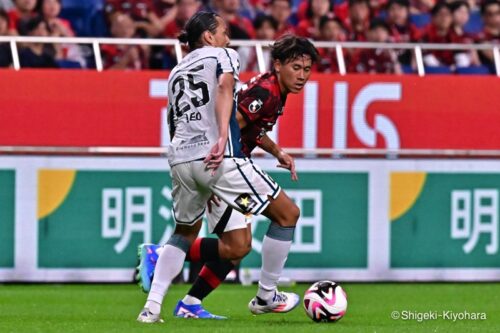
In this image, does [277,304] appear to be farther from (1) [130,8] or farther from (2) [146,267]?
(1) [130,8]

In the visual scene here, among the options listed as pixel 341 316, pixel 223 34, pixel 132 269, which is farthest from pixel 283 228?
pixel 132 269

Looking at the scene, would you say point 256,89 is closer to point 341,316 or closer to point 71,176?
point 341,316

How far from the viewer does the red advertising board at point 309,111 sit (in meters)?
13.5

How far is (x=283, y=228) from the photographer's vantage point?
28.1ft

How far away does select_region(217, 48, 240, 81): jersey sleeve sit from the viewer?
8070 mm

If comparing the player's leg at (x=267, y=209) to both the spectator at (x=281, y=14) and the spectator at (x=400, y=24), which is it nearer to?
the spectator at (x=281, y=14)

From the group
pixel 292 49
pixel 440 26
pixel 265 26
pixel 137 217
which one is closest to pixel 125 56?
pixel 137 217

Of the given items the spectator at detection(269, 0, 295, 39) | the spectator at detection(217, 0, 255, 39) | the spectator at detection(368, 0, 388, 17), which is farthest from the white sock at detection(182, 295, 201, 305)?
the spectator at detection(368, 0, 388, 17)

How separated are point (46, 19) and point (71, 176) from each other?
85.9 inches

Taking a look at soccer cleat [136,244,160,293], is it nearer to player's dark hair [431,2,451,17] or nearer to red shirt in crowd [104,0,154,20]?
red shirt in crowd [104,0,154,20]

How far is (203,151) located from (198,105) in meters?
0.30

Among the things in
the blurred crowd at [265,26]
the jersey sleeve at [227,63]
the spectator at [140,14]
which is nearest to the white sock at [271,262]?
the jersey sleeve at [227,63]

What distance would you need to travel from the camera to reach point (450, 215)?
14.1 m

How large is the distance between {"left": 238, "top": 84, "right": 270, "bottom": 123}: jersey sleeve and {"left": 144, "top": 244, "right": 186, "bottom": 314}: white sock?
1070mm
